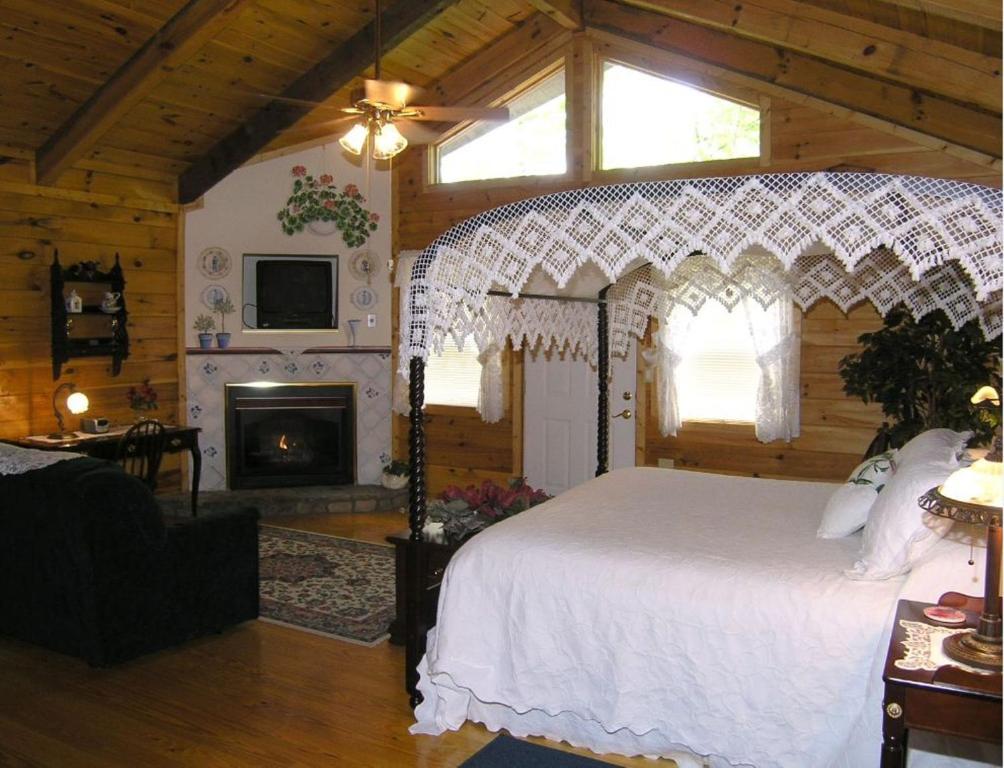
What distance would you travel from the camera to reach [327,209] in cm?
736

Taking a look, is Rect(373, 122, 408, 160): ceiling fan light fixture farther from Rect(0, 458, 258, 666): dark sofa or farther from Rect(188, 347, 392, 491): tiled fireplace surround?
Rect(188, 347, 392, 491): tiled fireplace surround

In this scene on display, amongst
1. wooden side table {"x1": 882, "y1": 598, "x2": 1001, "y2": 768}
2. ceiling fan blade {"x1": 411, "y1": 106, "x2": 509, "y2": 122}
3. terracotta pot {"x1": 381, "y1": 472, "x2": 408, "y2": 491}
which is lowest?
terracotta pot {"x1": 381, "y1": 472, "x2": 408, "y2": 491}

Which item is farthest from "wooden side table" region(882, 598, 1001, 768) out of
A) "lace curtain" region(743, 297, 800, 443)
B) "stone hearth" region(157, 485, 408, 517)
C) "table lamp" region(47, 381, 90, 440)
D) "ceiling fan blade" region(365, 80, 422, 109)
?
"stone hearth" region(157, 485, 408, 517)

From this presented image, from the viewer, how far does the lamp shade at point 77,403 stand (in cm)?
602

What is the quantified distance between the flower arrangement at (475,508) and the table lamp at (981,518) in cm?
204

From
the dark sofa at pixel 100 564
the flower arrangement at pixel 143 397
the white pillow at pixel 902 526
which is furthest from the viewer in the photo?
the flower arrangement at pixel 143 397

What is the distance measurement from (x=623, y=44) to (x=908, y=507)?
4635 mm

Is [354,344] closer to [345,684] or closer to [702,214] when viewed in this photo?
[345,684]

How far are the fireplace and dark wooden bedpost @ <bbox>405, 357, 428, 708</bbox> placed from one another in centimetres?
384

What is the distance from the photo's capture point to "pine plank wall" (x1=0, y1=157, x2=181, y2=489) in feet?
19.5

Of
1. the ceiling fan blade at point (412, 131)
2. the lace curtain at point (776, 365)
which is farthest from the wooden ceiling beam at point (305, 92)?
the lace curtain at point (776, 365)

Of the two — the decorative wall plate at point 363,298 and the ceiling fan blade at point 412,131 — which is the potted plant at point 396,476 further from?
the ceiling fan blade at point 412,131

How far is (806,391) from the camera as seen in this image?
6180mm

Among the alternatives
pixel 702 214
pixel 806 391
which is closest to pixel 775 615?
pixel 702 214
